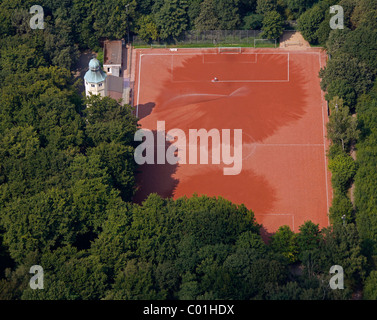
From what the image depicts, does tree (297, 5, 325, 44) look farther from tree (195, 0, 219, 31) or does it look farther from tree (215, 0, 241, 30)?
tree (195, 0, 219, 31)

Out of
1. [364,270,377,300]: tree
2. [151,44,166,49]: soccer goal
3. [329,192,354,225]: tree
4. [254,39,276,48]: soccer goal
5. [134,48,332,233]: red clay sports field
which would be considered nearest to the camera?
[364,270,377,300]: tree

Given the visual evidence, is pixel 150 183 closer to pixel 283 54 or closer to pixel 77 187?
pixel 77 187

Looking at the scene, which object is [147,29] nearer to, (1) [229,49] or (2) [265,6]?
(1) [229,49]

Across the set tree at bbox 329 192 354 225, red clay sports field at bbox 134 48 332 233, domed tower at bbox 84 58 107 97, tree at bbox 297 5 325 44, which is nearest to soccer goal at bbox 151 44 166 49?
red clay sports field at bbox 134 48 332 233

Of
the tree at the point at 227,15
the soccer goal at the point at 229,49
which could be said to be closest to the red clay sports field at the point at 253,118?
the soccer goal at the point at 229,49

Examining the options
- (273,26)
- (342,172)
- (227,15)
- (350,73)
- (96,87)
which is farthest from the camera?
(227,15)

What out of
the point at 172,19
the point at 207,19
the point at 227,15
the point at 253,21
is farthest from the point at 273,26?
the point at 172,19

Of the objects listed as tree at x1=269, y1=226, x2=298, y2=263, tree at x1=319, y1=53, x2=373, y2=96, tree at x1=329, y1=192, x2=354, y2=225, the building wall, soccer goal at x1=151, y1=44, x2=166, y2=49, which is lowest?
tree at x1=269, y1=226, x2=298, y2=263
